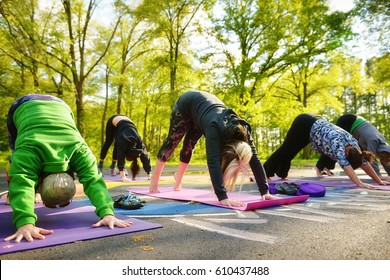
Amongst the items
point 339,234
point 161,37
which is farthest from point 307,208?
point 161,37

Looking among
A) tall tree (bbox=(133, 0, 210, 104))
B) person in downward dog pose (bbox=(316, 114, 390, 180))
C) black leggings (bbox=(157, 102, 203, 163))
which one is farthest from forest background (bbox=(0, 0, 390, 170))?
black leggings (bbox=(157, 102, 203, 163))

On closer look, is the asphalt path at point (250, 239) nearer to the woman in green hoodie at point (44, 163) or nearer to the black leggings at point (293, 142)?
the woman in green hoodie at point (44, 163)

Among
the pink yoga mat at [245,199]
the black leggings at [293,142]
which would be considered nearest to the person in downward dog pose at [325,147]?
the black leggings at [293,142]

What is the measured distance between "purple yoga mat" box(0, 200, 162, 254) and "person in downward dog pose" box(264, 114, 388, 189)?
3684 millimetres

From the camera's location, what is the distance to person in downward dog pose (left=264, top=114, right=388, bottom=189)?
509 centimetres

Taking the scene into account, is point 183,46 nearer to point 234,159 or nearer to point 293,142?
point 293,142

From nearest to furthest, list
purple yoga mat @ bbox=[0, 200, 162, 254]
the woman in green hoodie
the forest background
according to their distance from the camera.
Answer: purple yoga mat @ bbox=[0, 200, 162, 254] < the woman in green hoodie < the forest background

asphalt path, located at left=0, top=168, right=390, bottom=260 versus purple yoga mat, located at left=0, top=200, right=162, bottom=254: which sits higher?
purple yoga mat, located at left=0, top=200, right=162, bottom=254

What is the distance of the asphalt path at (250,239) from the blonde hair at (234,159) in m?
0.41

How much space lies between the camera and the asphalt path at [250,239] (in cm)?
195

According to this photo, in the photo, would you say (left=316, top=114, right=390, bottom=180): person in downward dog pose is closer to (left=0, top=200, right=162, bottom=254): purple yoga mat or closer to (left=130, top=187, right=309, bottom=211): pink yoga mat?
(left=130, top=187, right=309, bottom=211): pink yoga mat

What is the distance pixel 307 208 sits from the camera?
361 cm

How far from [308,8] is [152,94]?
14080mm
